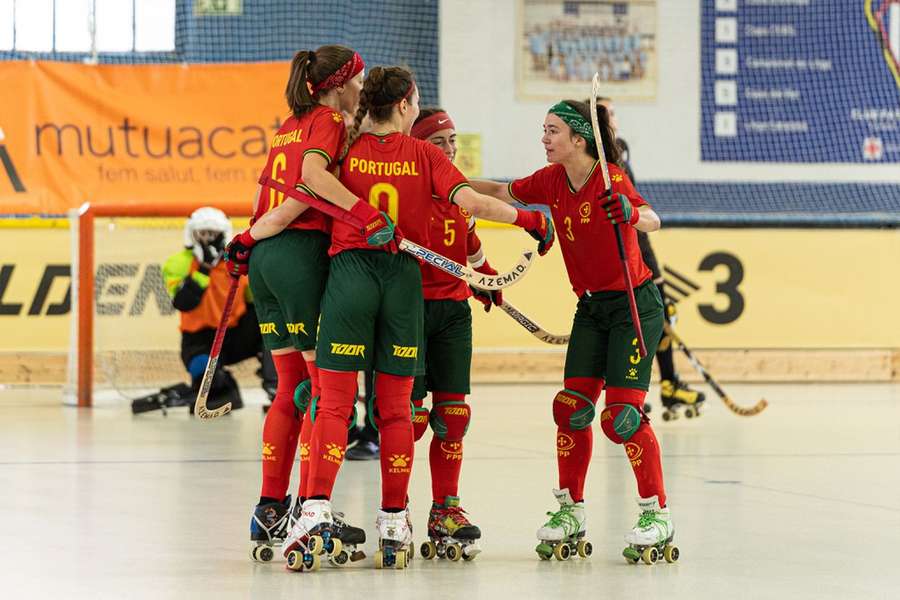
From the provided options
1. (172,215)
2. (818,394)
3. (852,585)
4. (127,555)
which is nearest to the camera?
(852,585)

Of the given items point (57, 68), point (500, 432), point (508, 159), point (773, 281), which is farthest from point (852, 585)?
point (508, 159)

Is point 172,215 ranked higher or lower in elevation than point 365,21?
lower

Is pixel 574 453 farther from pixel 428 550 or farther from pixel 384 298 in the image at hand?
pixel 384 298

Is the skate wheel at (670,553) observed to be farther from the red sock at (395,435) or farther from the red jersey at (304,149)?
the red jersey at (304,149)

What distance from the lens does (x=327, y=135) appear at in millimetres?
3969

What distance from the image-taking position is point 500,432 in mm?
7578

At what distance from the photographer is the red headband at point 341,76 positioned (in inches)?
160

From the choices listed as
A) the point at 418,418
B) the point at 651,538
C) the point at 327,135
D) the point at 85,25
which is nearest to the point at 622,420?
the point at 651,538

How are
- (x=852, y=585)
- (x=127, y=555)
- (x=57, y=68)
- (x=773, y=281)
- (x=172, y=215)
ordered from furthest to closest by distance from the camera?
1. (x=57, y=68)
2. (x=773, y=281)
3. (x=172, y=215)
4. (x=127, y=555)
5. (x=852, y=585)

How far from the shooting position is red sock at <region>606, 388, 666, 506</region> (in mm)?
4102

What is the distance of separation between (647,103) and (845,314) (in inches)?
182

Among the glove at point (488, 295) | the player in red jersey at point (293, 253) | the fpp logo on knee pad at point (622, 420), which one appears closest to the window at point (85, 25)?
the glove at point (488, 295)

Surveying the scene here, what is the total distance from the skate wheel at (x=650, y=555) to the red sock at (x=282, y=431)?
106cm

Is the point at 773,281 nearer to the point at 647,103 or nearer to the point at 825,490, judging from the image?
the point at 647,103
